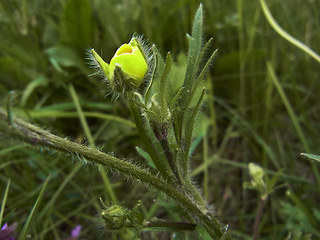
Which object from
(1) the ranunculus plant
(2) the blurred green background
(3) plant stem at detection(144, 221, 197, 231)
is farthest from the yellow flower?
(2) the blurred green background

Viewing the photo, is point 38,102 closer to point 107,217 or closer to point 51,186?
point 51,186

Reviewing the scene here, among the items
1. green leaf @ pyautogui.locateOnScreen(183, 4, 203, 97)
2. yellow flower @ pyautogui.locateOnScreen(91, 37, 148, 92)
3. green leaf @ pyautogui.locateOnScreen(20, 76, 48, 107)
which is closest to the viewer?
yellow flower @ pyautogui.locateOnScreen(91, 37, 148, 92)

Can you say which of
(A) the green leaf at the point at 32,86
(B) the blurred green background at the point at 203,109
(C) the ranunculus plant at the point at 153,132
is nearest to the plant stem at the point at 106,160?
(C) the ranunculus plant at the point at 153,132

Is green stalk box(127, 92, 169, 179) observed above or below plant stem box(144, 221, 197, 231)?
above

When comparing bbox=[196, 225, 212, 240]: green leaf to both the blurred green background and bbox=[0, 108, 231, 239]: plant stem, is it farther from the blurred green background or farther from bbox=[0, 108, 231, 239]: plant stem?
the blurred green background

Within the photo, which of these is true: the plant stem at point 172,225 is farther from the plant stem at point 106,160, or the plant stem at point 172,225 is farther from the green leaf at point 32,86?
the green leaf at point 32,86

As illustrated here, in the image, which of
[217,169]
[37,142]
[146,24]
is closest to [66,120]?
[146,24]
